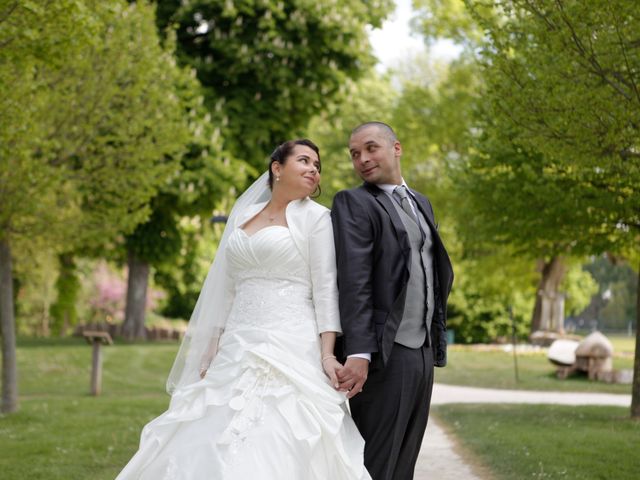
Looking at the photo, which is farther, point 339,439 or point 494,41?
point 494,41

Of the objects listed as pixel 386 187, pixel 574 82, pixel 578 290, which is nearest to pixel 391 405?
pixel 386 187

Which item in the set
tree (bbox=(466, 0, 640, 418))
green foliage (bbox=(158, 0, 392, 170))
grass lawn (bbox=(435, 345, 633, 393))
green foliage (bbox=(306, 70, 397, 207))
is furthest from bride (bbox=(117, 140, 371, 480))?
green foliage (bbox=(306, 70, 397, 207))

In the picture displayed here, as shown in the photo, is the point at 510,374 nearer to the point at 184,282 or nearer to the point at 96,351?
the point at 96,351

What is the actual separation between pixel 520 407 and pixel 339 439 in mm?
11077

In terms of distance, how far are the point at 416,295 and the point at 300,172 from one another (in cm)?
101

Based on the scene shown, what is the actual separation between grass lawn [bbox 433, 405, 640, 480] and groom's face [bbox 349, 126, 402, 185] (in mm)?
4412

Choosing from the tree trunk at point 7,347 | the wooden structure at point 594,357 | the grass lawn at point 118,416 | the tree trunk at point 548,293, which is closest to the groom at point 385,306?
the grass lawn at point 118,416

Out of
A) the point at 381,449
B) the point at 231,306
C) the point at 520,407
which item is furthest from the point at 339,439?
the point at 520,407

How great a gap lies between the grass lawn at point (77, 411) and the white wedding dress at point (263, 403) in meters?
3.81

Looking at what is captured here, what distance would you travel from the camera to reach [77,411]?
13711mm

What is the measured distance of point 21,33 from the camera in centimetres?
800

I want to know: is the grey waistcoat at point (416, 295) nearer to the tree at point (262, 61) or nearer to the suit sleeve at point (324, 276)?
the suit sleeve at point (324, 276)

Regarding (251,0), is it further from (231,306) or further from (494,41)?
(231,306)

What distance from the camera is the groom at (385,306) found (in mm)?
4684
